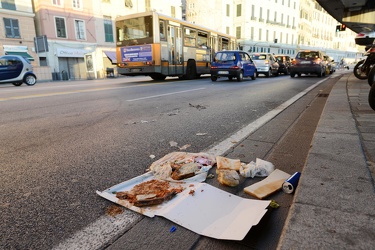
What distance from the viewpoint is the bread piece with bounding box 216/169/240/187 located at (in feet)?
6.98

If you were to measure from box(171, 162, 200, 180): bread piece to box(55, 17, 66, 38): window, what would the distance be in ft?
96.0

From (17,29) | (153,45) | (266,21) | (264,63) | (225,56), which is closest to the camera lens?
(153,45)

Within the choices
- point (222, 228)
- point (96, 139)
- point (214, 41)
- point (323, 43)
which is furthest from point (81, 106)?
point (323, 43)

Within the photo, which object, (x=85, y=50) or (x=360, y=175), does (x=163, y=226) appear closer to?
(x=360, y=175)

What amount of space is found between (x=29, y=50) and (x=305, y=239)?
29724mm

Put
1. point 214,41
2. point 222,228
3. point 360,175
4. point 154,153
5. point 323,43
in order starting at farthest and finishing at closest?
point 323,43, point 214,41, point 154,153, point 360,175, point 222,228

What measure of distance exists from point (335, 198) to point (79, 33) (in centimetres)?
3144

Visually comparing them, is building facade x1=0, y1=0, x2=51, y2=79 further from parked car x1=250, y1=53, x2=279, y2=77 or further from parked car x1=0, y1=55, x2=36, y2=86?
parked car x1=250, y1=53, x2=279, y2=77

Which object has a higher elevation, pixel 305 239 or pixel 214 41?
pixel 214 41

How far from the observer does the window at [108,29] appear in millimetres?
30542

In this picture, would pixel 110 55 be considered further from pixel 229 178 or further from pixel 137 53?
pixel 229 178

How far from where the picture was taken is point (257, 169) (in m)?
2.38

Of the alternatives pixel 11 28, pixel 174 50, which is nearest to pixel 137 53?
pixel 174 50

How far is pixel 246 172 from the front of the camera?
2.35m
